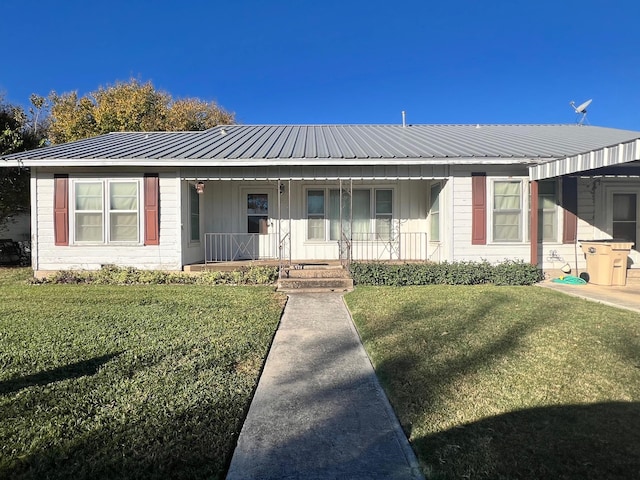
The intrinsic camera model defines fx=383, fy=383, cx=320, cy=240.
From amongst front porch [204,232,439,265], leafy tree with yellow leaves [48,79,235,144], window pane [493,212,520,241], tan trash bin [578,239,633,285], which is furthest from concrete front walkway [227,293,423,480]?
leafy tree with yellow leaves [48,79,235,144]

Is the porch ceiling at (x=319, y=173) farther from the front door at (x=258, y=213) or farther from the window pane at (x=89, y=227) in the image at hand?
the window pane at (x=89, y=227)

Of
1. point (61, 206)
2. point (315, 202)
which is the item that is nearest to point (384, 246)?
point (315, 202)

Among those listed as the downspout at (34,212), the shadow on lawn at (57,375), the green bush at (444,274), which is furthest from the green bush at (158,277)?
the shadow on lawn at (57,375)

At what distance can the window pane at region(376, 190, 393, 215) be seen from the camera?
38.5 feet

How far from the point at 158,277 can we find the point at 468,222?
783 cm

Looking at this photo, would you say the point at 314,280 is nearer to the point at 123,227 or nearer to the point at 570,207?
the point at 123,227

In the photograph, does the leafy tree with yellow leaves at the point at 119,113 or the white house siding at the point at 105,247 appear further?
the leafy tree with yellow leaves at the point at 119,113

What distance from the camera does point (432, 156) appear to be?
30.7 ft

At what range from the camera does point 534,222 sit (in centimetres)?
928

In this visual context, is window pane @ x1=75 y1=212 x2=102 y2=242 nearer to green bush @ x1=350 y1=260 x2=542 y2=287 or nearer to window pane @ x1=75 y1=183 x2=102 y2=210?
window pane @ x1=75 y1=183 x2=102 y2=210

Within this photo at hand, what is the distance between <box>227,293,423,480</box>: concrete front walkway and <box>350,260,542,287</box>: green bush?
421cm

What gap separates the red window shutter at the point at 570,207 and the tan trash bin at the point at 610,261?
26.7 inches

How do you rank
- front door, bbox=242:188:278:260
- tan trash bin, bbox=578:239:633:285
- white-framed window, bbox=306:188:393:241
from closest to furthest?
tan trash bin, bbox=578:239:633:285
white-framed window, bbox=306:188:393:241
front door, bbox=242:188:278:260

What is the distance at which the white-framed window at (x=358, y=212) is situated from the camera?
38.5 ft
